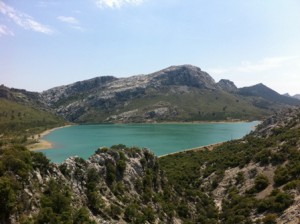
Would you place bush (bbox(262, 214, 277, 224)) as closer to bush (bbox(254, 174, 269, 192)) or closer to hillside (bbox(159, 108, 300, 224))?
hillside (bbox(159, 108, 300, 224))

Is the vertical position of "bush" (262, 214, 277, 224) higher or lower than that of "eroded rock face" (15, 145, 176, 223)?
lower

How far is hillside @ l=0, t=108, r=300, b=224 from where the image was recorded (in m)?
32.9

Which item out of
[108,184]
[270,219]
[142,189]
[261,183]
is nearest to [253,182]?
[261,183]

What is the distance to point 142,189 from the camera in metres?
55.4

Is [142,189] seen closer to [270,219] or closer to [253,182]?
[270,219]

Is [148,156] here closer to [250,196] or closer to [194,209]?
[194,209]

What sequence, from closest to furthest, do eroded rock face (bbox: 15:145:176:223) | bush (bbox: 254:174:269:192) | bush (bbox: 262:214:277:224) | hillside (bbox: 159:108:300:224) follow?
1. eroded rock face (bbox: 15:145:176:223)
2. bush (bbox: 262:214:277:224)
3. hillside (bbox: 159:108:300:224)
4. bush (bbox: 254:174:269:192)

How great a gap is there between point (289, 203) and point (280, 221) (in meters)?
5.32

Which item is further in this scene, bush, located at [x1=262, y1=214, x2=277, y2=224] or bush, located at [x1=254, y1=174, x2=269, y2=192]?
bush, located at [x1=254, y1=174, x2=269, y2=192]

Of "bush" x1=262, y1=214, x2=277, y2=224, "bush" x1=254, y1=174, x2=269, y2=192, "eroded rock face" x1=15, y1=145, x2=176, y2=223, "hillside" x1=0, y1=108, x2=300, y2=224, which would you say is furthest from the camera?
"bush" x1=254, y1=174, x2=269, y2=192

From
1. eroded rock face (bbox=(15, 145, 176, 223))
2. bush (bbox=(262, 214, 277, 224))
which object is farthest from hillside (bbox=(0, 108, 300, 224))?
bush (bbox=(262, 214, 277, 224))

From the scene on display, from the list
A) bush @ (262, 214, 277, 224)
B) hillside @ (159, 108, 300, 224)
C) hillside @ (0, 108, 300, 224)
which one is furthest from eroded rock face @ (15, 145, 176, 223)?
bush @ (262, 214, 277, 224)

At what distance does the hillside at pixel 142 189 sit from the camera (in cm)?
3294

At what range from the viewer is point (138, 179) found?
2210 inches
